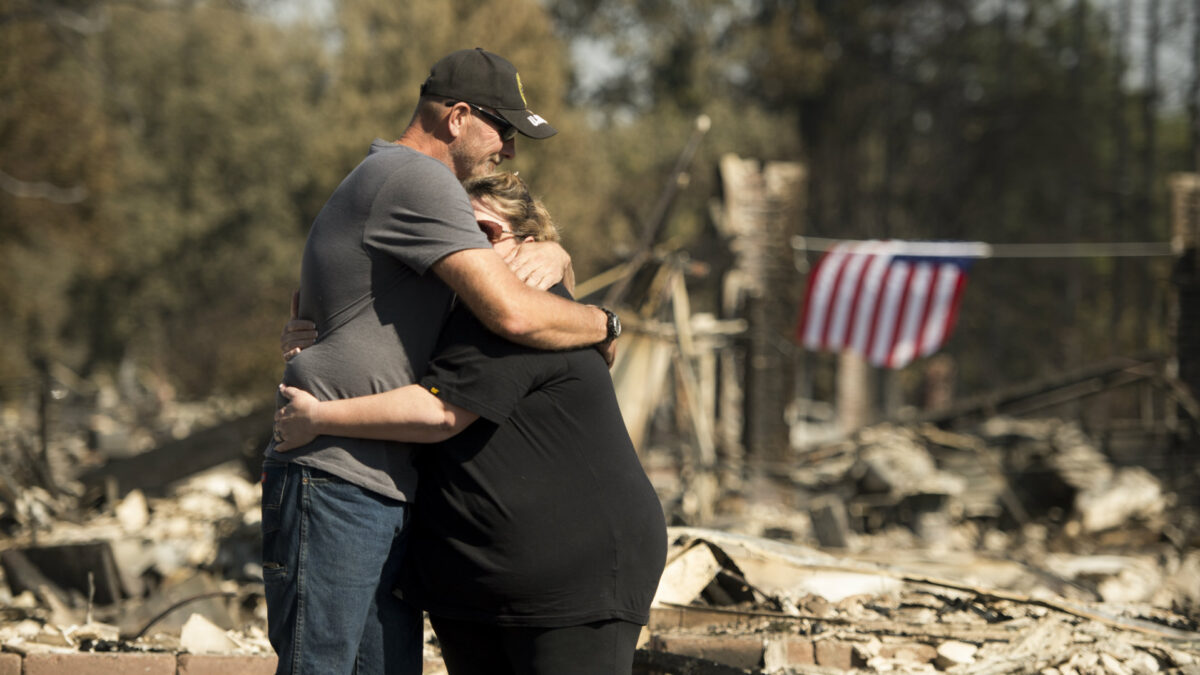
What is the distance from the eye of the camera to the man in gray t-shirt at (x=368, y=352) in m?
2.37

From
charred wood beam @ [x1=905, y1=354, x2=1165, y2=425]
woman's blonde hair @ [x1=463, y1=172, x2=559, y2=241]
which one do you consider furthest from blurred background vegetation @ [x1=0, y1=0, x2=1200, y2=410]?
woman's blonde hair @ [x1=463, y1=172, x2=559, y2=241]

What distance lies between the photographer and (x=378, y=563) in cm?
243

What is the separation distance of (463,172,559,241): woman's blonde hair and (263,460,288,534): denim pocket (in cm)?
70

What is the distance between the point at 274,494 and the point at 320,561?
182 mm

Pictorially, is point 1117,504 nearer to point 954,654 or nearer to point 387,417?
point 954,654

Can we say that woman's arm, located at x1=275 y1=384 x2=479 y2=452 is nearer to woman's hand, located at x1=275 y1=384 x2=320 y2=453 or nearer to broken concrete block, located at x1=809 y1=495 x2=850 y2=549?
woman's hand, located at x1=275 y1=384 x2=320 y2=453

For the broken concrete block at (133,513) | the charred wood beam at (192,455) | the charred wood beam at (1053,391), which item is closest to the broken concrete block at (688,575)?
the broken concrete block at (133,513)

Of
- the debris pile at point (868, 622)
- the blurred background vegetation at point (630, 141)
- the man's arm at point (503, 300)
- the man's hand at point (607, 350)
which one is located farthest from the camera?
the blurred background vegetation at point (630, 141)

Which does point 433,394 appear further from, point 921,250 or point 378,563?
point 921,250

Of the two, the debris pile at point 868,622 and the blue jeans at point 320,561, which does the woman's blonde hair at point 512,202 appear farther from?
the debris pile at point 868,622

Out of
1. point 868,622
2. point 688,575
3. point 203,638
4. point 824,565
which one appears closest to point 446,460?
→ point 688,575

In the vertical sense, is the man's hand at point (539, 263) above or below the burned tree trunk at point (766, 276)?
above

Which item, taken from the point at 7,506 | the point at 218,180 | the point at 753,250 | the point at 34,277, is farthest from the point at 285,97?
the point at 7,506

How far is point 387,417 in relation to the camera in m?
2.34
